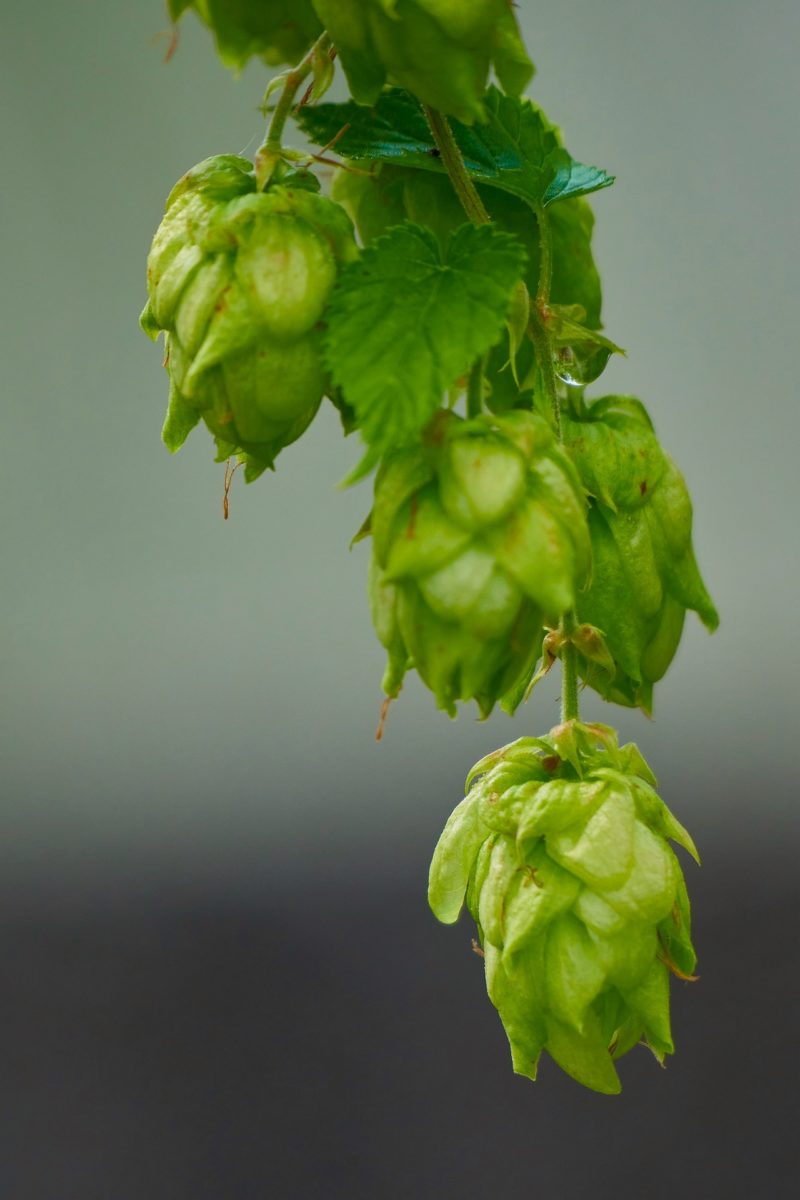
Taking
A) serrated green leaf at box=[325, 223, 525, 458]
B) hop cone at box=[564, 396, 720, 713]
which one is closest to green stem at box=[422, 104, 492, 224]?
serrated green leaf at box=[325, 223, 525, 458]

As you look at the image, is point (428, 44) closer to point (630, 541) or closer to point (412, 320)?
point (412, 320)

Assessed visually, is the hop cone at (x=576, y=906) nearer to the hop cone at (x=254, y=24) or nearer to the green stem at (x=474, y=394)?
the green stem at (x=474, y=394)

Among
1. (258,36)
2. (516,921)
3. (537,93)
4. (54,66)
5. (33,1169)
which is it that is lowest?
(33,1169)

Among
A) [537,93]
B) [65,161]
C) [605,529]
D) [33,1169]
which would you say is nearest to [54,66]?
[65,161]

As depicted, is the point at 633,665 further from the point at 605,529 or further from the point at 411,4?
the point at 411,4

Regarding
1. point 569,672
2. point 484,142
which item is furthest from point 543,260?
point 569,672

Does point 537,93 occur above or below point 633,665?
above
